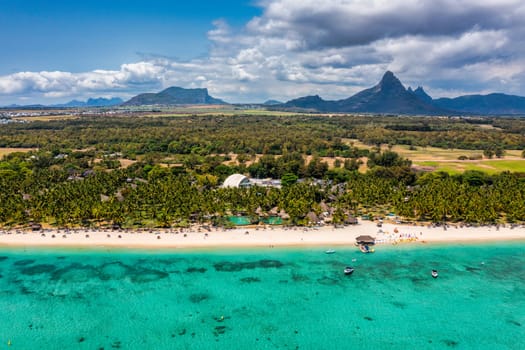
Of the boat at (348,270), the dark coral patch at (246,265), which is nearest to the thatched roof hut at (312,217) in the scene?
the dark coral patch at (246,265)

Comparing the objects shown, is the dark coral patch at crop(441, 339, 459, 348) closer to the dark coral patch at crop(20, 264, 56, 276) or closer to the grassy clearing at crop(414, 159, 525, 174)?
the dark coral patch at crop(20, 264, 56, 276)

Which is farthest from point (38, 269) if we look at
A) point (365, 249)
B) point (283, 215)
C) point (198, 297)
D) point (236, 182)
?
point (236, 182)

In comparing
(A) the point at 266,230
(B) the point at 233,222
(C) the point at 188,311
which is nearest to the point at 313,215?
(A) the point at 266,230

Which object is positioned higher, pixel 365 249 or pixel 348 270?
pixel 365 249

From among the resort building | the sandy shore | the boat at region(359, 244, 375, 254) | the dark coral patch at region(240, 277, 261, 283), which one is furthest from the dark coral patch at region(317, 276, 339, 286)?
the resort building

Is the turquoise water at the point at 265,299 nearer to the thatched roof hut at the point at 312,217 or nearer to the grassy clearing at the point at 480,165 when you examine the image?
the thatched roof hut at the point at 312,217

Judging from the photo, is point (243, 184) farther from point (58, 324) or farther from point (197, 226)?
point (58, 324)

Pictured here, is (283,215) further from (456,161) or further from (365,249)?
(456,161)
